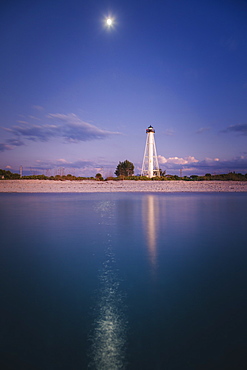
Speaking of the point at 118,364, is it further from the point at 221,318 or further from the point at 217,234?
the point at 217,234

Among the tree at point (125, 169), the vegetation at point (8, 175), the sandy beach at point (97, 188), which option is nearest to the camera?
the sandy beach at point (97, 188)

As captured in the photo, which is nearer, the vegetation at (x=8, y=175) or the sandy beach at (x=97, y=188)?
the sandy beach at (x=97, y=188)

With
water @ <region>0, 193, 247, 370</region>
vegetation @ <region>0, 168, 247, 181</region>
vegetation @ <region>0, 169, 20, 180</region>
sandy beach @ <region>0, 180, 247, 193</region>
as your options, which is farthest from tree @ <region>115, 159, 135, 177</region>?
water @ <region>0, 193, 247, 370</region>

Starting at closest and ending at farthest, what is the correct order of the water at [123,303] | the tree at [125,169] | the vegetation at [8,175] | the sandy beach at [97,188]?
1. the water at [123,303]
2. the sandy beach at [97,188]
3. the vegetation at [8,175]
4. the tree at [125,169]

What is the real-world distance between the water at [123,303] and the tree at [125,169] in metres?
64.9

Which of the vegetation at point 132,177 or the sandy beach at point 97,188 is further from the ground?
the vegetation at point 132,177

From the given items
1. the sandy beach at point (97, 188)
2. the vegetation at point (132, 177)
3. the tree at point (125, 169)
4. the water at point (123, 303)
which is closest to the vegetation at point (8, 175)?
the vegetation at point (132, 177)

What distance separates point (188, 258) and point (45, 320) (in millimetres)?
3734

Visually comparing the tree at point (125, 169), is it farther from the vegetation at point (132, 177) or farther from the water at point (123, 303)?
the water at point (123, 303)

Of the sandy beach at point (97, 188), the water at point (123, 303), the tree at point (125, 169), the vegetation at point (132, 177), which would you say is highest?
the tree at point (125, 169)

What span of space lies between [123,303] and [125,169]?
69.8 m

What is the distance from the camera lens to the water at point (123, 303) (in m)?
2.68

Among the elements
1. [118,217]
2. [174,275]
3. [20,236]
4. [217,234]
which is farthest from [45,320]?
[118,217]

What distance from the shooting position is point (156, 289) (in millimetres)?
4336
